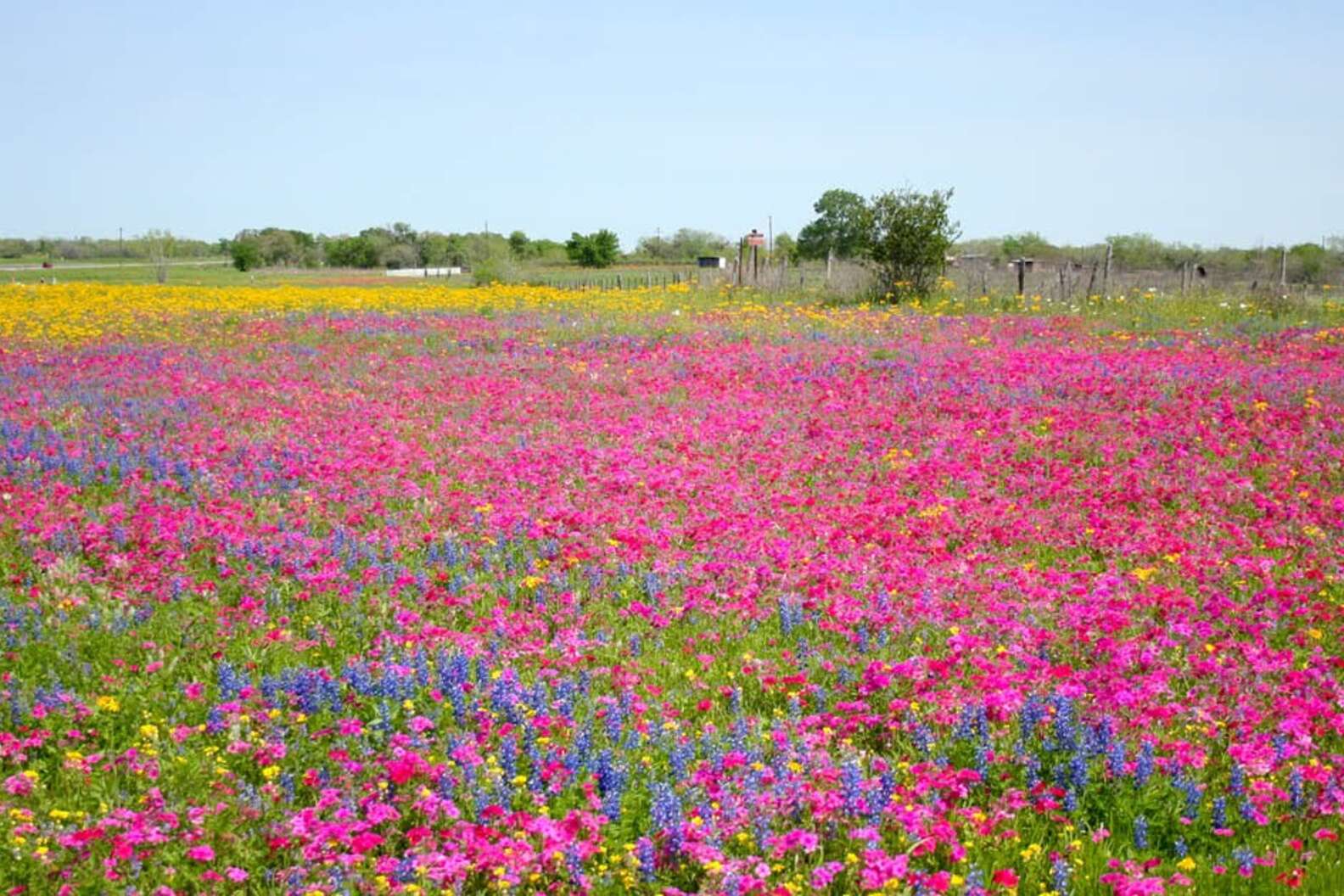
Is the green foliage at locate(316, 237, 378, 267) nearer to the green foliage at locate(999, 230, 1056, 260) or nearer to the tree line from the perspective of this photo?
the tree line

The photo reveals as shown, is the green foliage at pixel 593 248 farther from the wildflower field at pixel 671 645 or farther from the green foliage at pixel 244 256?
the wildflower field at pixel 671 645

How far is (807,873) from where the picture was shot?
13.2 feet

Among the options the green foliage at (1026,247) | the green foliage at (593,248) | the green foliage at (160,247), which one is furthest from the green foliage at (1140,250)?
the green foliage at (160,247)

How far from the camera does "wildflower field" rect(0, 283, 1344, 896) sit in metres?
4.09

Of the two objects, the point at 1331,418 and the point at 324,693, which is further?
the point at 1331,418

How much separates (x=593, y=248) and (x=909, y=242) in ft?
164

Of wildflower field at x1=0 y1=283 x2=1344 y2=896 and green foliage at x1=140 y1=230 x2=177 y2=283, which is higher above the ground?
green foliage at x1=140 y1=230 x2=177 y2=283

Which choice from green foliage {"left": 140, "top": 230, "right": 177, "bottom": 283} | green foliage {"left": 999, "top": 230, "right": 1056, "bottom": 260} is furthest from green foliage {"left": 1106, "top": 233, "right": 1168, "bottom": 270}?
green foliage {"left": 140, "top": 230, "right": 177, "bottom": 283}

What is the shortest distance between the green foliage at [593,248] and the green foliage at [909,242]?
49045mm

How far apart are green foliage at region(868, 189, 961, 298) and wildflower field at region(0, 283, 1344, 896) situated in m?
17.0

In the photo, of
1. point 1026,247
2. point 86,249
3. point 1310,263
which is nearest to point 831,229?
point 1026,247

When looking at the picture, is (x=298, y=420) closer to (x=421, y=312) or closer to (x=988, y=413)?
(x=988, y=413)

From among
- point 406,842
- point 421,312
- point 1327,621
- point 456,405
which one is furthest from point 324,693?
point 421,312

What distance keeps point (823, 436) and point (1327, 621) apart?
6.18m
